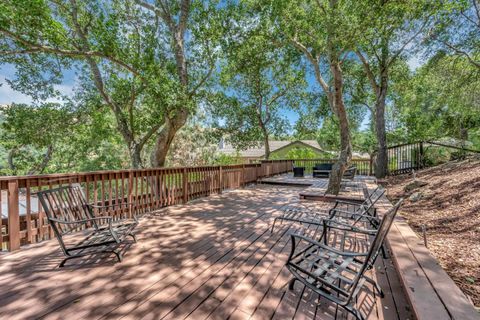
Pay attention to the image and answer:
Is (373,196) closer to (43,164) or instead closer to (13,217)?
(13,217)

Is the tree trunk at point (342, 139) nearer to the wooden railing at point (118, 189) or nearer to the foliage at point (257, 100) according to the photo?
the wooden railing at point (118, 189)

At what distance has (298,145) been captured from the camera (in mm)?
29094

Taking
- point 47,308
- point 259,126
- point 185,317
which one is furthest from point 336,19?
point 259,126

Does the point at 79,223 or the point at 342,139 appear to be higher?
the point at 342,139

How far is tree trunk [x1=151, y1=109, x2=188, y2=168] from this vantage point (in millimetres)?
8711

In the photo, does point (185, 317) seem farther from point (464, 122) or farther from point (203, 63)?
point (464, 122)

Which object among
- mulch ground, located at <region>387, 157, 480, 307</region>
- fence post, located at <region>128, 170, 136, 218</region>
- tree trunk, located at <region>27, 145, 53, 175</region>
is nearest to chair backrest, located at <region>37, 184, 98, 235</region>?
fence post, located at <region>128, 170, 136, 218</region>

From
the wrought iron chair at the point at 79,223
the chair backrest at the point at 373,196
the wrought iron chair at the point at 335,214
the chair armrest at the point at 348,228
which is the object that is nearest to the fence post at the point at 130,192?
the wrought iron chair at the point at 79,223

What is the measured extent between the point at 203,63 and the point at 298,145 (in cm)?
2203

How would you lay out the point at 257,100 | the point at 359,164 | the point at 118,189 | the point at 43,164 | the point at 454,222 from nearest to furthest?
the point at 454,222 → the point at 118,189 → the point at 43,164 → the point at 257,100 → the point at 359,164

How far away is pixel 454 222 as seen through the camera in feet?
11.3

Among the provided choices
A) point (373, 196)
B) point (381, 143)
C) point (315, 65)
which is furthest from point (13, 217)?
point (381, 143)

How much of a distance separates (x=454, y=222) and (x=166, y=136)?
9.13 metres

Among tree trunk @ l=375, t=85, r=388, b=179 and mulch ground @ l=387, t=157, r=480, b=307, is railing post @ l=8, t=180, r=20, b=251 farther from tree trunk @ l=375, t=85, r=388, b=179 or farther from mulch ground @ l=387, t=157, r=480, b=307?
tree trunk @ l=375, t=85, r=388, b=179
